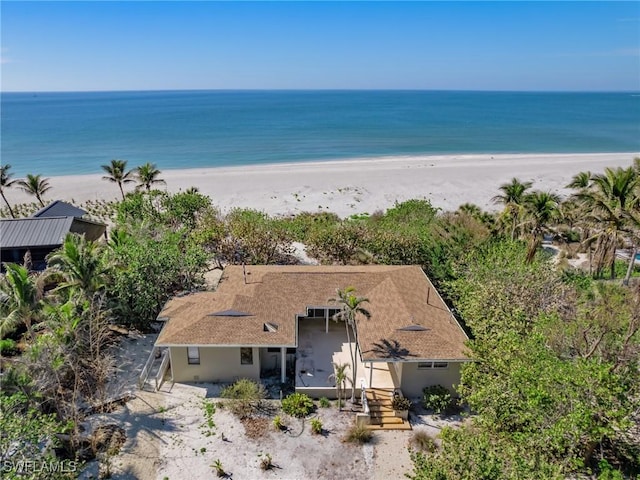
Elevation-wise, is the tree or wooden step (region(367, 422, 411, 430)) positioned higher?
the tree

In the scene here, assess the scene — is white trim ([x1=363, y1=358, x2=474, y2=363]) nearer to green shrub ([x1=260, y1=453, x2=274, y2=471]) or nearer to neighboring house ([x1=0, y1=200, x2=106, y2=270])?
green shrub ([x1=260, y1=453, x2=274, y2=471])

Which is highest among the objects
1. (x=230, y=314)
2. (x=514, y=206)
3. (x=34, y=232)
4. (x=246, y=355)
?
(x=514, y=206)

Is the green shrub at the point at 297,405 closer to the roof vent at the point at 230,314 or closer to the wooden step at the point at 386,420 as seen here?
the wooden step at the point at 386,420

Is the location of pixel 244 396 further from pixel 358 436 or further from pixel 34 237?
pixel 34 237

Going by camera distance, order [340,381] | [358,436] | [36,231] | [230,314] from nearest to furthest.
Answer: [358,436] < [340,381] < [230,314] < [36,231]

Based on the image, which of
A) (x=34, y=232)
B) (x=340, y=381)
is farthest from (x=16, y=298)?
(x=340, y=381)

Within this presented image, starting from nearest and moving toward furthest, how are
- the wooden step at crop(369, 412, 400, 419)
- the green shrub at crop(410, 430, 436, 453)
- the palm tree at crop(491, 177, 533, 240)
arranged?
1. the green shrub at crop(410, 430, 436, 453)
2. the wooden step at crop(369, 412, 400, 419)
3. the palm tree at crop(491, 177, 533, 240)

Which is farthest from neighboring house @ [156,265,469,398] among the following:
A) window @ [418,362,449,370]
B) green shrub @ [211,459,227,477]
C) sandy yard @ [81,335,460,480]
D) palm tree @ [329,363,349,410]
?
green shrub @ [211,459,227,477]

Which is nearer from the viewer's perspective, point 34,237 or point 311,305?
point 311,305
